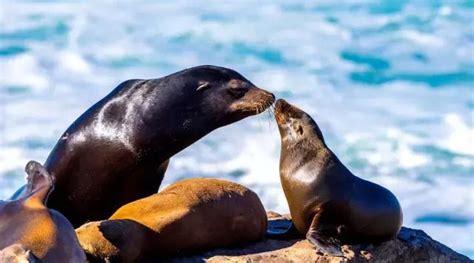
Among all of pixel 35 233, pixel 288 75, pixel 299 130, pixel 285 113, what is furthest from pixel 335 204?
pixel 288 75

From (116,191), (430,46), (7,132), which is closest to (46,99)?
(7,132)

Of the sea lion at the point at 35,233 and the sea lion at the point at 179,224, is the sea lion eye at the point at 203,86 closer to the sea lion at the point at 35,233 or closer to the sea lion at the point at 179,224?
the sea lion at the point at 179,224

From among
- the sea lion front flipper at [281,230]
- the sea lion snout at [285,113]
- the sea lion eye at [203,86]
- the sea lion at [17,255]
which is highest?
the sea lion eye at [203,86]

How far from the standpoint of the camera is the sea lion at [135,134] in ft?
24.7

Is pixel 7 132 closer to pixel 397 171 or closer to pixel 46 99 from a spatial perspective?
pixel 46 99

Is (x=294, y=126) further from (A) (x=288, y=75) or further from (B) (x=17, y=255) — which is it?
(A) (x=288, y=75)

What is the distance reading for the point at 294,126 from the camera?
26.5ft

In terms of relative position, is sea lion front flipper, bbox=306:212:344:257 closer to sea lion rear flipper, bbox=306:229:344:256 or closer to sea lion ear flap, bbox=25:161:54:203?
sea lion rear flipper, bbox=306:229:344:256

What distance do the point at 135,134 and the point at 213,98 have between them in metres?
0.52

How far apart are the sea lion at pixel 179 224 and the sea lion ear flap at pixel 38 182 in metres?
0.37

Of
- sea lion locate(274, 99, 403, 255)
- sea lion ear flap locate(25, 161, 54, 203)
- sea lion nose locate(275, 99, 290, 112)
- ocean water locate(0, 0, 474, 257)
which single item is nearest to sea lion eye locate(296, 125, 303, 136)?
sea lion nose locate(275, 99, 290, 112)

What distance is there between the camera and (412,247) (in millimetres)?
7531

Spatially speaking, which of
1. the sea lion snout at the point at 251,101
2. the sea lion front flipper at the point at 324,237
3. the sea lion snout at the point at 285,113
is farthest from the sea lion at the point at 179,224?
the sea lion snout at the point at 285,113

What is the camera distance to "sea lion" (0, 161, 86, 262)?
5594mm
